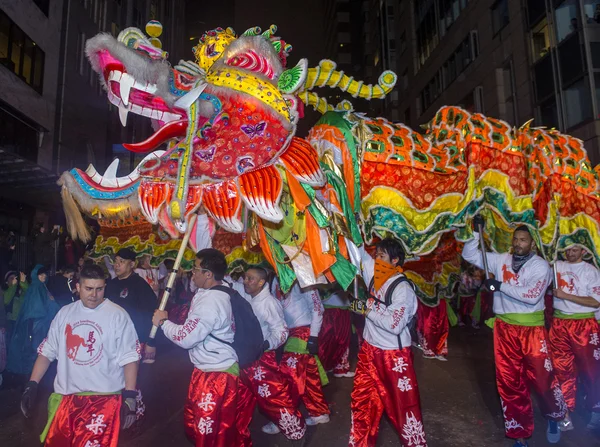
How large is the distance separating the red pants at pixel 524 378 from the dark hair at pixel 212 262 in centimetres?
252

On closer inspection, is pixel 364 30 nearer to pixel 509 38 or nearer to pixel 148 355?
pixel 509 38

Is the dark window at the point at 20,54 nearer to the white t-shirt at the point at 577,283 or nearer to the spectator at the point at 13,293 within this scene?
the spectator at the point at 13,293

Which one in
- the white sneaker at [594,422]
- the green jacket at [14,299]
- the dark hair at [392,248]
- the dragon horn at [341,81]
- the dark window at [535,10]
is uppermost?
the dark window at [535,10]

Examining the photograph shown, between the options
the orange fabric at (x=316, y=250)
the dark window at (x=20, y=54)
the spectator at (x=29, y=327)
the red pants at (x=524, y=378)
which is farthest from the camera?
the dark window at (x=20, y=54)

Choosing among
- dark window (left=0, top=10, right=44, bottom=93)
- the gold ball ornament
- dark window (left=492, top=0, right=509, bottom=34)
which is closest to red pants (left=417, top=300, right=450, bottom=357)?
the gold ball ornament

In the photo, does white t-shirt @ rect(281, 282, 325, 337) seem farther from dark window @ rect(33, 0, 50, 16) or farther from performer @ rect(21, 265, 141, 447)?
dark window @ rect(33, 0, 50, 16)

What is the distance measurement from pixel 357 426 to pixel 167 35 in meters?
25.5

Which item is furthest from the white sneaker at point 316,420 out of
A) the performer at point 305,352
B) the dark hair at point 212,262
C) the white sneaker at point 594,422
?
the white sneaker at point 594,422

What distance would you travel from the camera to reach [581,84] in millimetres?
11508

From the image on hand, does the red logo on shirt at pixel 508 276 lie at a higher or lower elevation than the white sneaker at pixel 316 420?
higher

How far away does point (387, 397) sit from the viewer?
3.51 m

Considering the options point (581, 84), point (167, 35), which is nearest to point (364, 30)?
point (167, 35)

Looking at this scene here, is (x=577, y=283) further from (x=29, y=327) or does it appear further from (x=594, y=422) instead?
(x=29, y=327)

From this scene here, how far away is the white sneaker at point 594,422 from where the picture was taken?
173 inches
